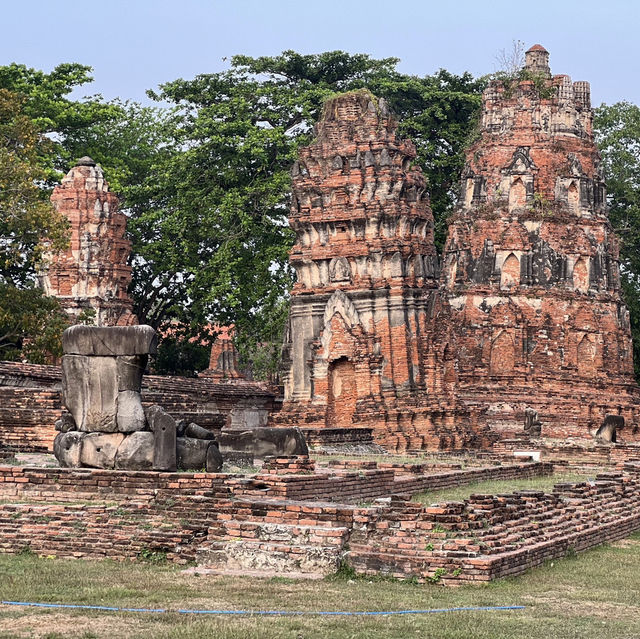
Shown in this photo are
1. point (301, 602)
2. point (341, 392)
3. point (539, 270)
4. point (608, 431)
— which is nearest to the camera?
point (301, 602)

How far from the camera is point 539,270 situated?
37594mm

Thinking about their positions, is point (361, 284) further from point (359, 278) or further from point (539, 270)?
point (539, 270)

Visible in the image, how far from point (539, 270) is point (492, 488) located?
19872 mm

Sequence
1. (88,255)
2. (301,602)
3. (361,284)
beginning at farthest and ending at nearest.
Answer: (88,255) → (361,284) → (301,602)

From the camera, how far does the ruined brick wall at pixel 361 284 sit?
2700 centimetres

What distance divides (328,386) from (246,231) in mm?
8949

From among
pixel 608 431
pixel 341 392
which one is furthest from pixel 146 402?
pixel 608 431

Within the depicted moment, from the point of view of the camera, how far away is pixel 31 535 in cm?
1235

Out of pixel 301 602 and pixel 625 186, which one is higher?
pixel 625 186

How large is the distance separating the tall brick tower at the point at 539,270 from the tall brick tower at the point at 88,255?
32.3 feet

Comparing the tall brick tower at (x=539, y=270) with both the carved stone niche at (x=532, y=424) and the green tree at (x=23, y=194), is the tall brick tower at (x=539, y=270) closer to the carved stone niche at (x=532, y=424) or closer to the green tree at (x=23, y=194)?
the carved stone niche at (x=532, y=424)

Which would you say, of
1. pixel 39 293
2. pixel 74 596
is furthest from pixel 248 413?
pixel 74 596

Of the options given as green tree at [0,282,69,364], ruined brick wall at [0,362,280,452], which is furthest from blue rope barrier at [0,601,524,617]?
green tree at [0,282,69,364]

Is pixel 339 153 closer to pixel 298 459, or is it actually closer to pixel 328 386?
pixel 328 386
